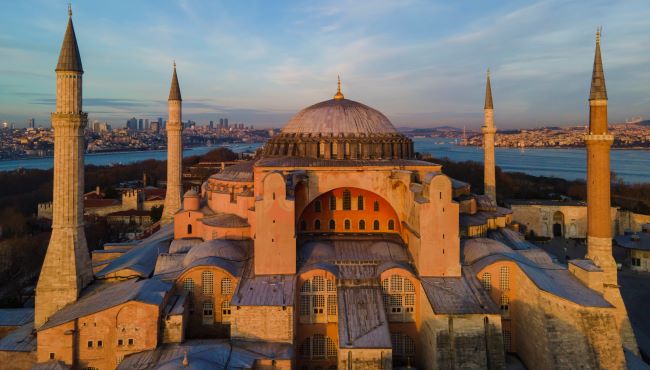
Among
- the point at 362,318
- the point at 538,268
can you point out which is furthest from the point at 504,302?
the point at 362,318

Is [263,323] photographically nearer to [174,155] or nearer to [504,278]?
[504,278]

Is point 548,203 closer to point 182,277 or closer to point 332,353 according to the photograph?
point 332,353

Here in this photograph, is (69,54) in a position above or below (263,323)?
above

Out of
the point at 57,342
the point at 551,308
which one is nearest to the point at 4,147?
the point at 57,342

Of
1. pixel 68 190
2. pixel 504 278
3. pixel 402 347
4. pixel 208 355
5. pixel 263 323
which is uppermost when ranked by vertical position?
pixel 68 190

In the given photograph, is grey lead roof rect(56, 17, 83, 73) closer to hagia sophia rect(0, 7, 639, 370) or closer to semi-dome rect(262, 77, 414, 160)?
hagia sophia rect(0, 7, 639, 370)

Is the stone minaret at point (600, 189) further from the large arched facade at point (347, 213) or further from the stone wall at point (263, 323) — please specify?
the stone wall at point (263, 323)
